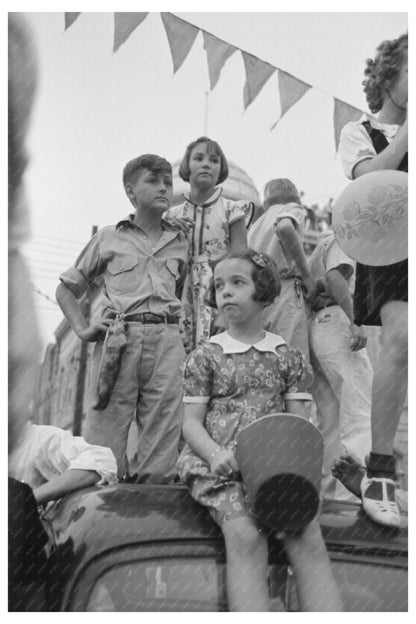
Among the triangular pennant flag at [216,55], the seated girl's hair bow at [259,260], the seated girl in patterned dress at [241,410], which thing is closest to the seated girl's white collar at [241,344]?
the seated girl in patterned dress at [241,410]

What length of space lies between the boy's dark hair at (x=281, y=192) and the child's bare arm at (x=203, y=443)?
87.8 inches

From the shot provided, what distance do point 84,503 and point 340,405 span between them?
219cm

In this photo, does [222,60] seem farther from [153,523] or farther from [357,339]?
[153,523]

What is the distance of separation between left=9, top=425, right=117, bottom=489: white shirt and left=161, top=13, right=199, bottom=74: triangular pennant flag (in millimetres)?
3020

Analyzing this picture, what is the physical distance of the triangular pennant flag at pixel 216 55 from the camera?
5.22 m

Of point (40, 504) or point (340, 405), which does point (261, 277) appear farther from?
point (340, 405)

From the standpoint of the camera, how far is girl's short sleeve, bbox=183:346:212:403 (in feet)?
7.82

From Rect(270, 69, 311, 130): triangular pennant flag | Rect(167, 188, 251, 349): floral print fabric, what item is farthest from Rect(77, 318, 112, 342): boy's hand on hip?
Rect(270, 69, 311, 130): triangular pennant flag

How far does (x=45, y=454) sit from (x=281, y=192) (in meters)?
2.23

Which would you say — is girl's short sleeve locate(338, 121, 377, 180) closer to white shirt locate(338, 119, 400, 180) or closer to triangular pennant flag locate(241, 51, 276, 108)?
white shirt locate(338, 119, 400, 180)

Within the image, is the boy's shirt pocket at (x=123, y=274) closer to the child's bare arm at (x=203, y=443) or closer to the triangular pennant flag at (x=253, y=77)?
the child's bare arm at (x=203, y=443)

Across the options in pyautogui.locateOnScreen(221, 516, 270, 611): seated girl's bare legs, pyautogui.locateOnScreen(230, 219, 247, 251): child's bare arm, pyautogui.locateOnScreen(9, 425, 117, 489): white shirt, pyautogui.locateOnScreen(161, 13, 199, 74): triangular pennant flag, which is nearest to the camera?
pyautogui.locateOnScreen(221, 516, 270, 611): seated girl's bare legs

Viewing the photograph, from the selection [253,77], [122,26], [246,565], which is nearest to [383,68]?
[246,565]
